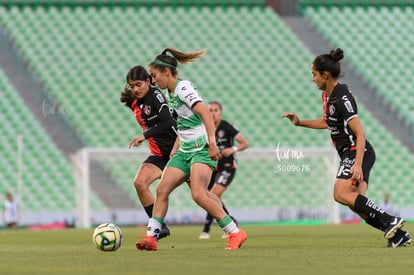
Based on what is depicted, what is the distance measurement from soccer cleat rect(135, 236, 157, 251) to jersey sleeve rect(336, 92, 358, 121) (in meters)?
2.25

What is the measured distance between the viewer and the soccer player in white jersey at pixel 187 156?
9305mm

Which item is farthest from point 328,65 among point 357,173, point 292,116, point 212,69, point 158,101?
point 212,69

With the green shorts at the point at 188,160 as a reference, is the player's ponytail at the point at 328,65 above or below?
above

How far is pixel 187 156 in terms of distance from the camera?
9.55 m

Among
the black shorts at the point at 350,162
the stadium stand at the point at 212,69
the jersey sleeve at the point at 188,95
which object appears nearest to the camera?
the jersey sleeve at the point at 188,95

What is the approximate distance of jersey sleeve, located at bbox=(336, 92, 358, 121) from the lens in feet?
31.0

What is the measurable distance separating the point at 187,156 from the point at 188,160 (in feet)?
0.13

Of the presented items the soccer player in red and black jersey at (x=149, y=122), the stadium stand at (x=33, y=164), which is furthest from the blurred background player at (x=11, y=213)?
the soccer player in red and black jersey at (x=149, y=122)

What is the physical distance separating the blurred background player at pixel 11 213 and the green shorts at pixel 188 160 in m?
12.3

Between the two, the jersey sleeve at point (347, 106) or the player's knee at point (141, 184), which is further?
the player's knee at point (141, 184)

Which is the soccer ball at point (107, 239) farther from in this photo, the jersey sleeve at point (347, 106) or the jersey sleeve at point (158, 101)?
the jersey sleeve at point (347, 106)

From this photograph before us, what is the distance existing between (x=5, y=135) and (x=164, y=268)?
16653mm

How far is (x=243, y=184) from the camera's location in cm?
2288

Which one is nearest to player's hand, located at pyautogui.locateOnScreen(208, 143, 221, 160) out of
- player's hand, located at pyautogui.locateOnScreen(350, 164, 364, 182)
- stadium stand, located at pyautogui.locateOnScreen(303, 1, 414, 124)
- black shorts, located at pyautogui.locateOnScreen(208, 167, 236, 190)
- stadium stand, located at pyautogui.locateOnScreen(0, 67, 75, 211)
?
player's hand, located at pyautogui.locateOnScreen(350, 164, 364, 182)
